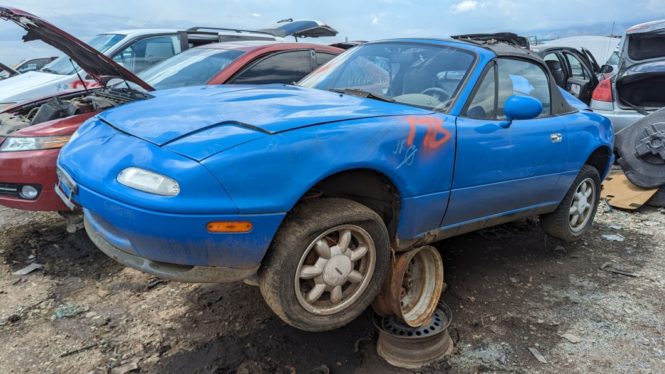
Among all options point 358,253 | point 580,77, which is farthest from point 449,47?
point 580,77

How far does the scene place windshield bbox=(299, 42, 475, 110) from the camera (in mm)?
3133

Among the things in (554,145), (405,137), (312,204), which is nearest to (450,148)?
(405,137)

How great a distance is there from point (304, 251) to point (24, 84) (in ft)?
20.4

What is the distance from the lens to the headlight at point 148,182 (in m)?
2.02

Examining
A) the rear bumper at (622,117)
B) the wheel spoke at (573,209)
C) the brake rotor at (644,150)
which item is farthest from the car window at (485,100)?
the rear bumper at (622,117)

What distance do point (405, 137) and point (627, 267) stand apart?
2664 millimetres

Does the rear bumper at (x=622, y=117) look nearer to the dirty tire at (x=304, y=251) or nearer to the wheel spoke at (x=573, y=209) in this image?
the wheel spoke at (x=573, y=209)

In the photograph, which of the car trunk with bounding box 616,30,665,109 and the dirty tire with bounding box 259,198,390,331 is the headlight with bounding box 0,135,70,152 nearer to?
the dirty tire with bounding box 259,198,390,331

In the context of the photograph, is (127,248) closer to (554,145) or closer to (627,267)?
(554,145)

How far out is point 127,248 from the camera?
7.27 feet

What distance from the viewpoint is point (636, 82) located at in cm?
636

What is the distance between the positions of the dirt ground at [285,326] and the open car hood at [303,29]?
7674mm

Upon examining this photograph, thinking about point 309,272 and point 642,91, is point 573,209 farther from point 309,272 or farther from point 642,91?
point 642,91

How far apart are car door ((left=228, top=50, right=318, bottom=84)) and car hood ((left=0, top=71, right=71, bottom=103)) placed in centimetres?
318
